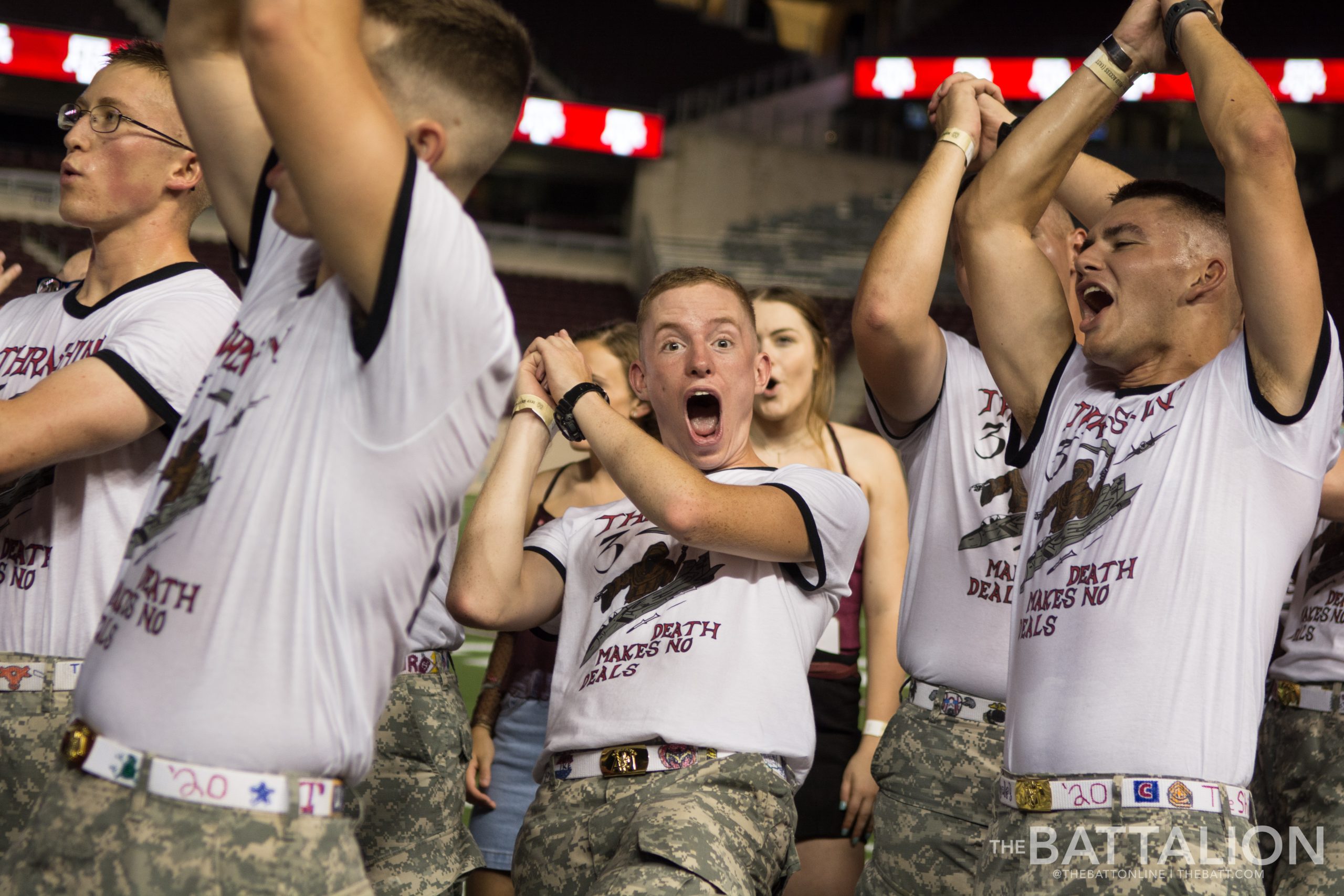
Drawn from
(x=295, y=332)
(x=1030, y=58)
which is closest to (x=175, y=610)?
(x=295, y=332)

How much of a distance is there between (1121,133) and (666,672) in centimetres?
2364

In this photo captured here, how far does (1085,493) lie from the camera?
2023 millimetres

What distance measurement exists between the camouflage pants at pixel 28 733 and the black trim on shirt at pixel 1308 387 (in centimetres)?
205

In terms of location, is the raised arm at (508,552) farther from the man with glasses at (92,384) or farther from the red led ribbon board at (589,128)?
the red led ribbon board at (589,128)

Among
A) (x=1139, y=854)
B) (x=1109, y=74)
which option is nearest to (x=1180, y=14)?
(x=1109, y=74)

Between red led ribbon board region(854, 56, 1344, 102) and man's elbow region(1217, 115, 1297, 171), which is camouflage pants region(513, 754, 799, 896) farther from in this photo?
red led ribbon board region(854, 56, 1344, 102)

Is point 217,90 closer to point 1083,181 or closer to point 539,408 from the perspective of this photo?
point 539,408

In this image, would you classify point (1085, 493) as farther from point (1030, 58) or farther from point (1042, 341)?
point (1030, 58)

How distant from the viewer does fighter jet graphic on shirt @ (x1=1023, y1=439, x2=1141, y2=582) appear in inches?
77.6

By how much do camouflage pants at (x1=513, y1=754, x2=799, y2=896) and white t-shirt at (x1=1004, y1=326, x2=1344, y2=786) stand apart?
Answer: 1.49ft

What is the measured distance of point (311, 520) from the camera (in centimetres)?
137

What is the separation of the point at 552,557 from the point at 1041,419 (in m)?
1.04

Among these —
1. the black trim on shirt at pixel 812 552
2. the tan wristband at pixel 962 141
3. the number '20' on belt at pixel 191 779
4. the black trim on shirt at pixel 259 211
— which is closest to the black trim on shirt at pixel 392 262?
the black trim on shirt at pixel 259 211

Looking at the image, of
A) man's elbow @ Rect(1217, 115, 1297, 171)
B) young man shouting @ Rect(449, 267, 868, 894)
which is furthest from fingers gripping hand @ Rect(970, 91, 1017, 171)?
man's elbow @ Rect(1217, 115, 1297, 171)
